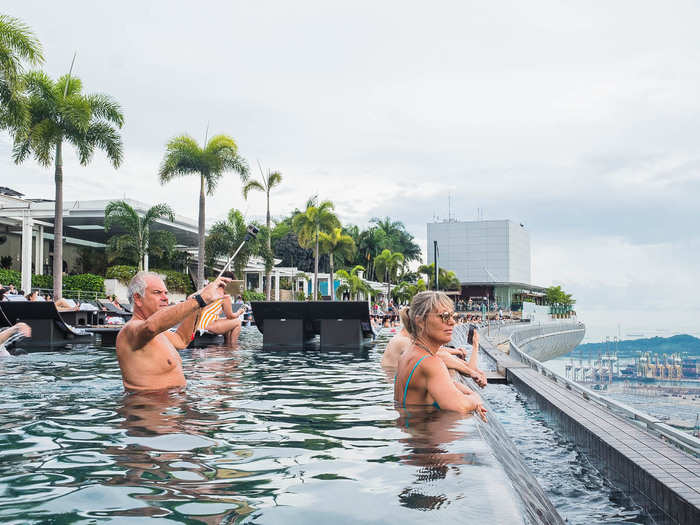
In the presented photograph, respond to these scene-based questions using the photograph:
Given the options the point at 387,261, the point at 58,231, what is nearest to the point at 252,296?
the point at 58,231

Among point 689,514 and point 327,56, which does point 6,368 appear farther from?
point 689,514

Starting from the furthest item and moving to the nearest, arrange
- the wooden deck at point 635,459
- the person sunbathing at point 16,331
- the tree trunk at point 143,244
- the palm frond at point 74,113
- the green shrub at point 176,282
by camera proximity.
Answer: the green shrub at point 176,282 → the tree trunk at point 143,244 → the palm frond at point 74,113 → the person sunbathing at point 16,331 → the wooden deck at point 635,459

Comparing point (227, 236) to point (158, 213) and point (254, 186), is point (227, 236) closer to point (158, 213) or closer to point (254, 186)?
point (254, 186)

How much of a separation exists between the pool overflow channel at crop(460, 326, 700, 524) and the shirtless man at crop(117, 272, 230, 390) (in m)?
2.16

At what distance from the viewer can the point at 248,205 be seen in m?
38.2

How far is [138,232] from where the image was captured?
33.2 meters

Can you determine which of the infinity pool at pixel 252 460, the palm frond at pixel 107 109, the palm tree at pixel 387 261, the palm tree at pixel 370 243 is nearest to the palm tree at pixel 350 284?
the palm tree at pixel 387 261

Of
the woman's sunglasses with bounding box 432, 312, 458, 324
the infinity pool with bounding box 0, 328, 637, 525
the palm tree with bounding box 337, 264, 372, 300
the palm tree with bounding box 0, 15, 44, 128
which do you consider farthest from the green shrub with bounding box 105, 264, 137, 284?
the woman's sunglasses with bounding box 432, 312, 458, 324

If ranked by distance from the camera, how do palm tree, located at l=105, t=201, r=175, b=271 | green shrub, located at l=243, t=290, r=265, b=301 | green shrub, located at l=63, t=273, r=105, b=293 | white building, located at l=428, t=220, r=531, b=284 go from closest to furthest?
green shrub, located at l=63, t=273, r=105, b=293, palm tree, located at l=105, t=201, r=175, b=271, green shrub, located at l=243, t=290, r=265, b=301, white building, located at l=428, t=220, r=531, b=284

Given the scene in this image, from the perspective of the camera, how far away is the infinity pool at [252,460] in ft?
7.99

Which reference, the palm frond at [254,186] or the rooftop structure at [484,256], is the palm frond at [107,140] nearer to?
the palm frond at [254,186]

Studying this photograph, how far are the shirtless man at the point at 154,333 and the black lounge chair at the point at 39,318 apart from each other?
8179mm

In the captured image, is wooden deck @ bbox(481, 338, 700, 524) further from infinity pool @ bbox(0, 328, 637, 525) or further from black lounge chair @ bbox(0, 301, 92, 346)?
black lounge chair @ bbox(0, 301, 92, 346)

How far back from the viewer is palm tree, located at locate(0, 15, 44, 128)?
1812cm
